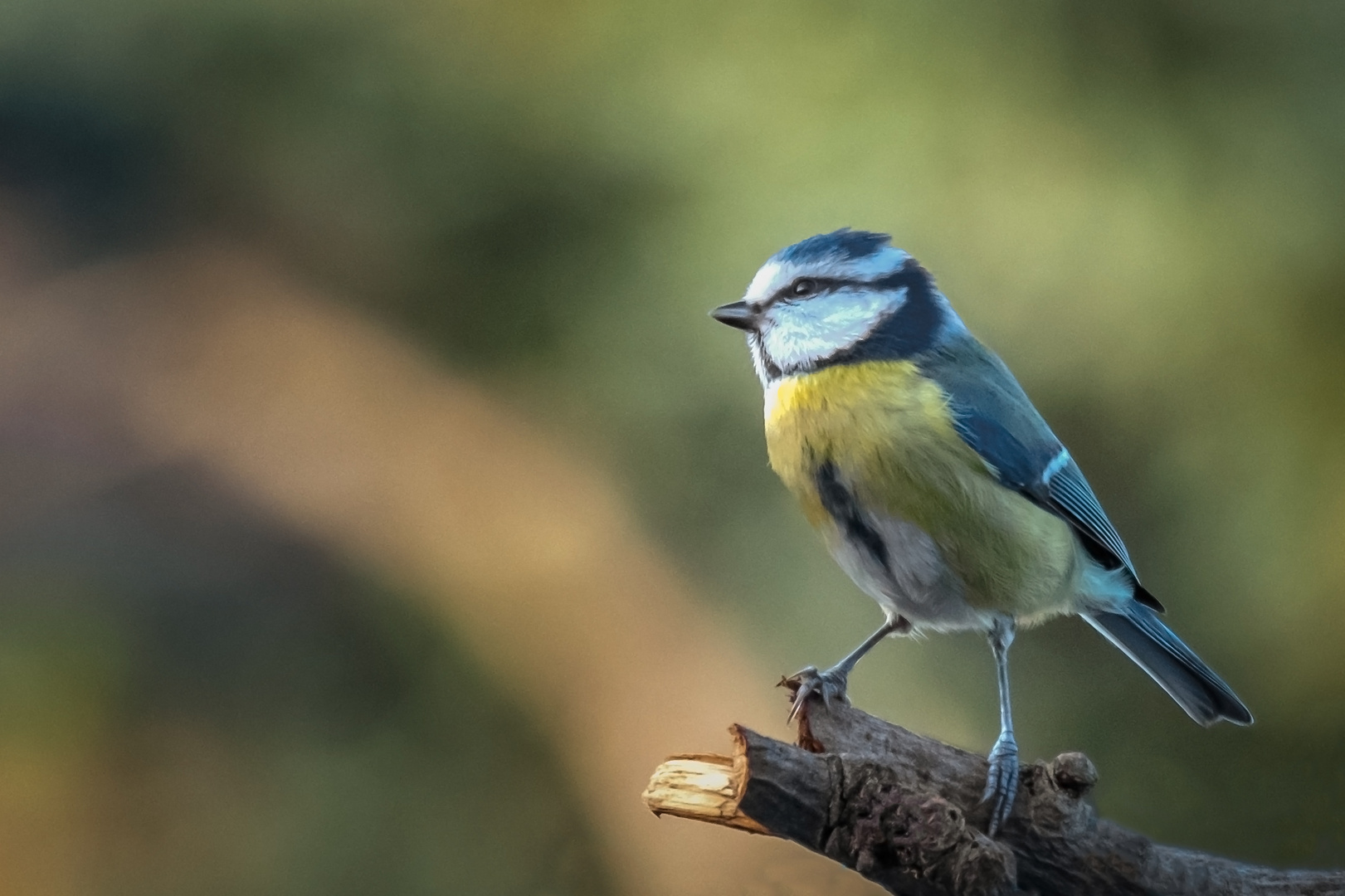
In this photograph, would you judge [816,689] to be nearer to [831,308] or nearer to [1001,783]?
[1001,783]

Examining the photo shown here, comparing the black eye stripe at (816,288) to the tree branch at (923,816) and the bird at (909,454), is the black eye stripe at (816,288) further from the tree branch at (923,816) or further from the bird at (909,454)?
the tree branch at (923,816)

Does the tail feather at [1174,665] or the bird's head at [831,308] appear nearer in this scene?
the bird's head at [831,308]

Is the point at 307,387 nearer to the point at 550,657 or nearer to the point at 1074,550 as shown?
the point at 550,657

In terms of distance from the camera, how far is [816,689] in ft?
3.10

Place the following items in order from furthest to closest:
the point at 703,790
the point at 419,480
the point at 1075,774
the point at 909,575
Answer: the point at 419,480, the point at 909,575, the point at 1075,774, the point at 703,790

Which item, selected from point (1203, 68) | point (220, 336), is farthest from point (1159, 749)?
point (220, 336)

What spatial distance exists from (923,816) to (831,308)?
0.44m

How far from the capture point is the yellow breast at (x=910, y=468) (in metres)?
0.94

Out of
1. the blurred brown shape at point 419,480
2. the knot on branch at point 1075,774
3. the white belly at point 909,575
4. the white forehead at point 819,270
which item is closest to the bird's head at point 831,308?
the white forehead at point 819,270

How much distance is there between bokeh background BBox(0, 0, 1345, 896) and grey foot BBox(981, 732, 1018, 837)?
0.44 metres

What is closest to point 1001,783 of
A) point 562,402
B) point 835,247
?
point 835,247

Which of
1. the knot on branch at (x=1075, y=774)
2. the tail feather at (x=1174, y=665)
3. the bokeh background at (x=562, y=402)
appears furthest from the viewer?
the bokeh background at (x=562, y=402)

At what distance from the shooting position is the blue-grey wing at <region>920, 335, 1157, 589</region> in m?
0.98

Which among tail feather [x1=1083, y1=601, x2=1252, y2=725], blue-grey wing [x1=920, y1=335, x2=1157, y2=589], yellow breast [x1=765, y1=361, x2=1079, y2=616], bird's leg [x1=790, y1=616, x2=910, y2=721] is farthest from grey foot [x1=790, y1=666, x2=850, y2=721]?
tail feather [x1=1083, y1=601, x2=1252, y2=725]
